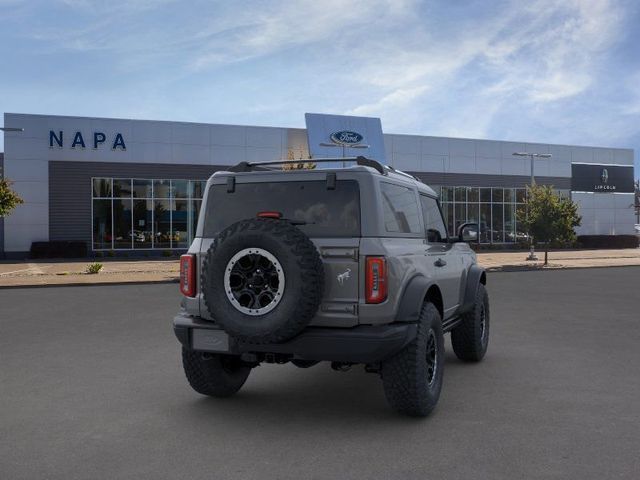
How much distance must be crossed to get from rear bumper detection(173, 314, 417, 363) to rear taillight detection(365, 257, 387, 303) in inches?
10.9

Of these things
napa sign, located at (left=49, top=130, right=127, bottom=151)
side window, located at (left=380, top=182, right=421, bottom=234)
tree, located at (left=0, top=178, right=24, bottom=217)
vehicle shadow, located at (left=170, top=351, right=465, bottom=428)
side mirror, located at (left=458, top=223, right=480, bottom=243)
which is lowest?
vehicle shadow, located at (left=170, top=351, right=465, bottom=428)

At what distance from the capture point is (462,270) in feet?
22.1

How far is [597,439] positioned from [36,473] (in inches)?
149

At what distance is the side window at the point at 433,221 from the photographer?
5949 mm

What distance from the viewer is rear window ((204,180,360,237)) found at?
4.79m

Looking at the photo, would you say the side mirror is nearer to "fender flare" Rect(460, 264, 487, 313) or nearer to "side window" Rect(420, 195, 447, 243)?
"side window" Rect(420, 195, 447, 243)

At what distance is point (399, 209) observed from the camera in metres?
5.31

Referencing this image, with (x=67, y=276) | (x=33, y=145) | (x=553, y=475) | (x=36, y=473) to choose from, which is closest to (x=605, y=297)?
(x=553, y=475)

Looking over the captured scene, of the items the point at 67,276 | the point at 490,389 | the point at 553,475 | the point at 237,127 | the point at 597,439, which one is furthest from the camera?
the point at 237,127

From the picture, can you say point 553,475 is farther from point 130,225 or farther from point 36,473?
point 130,225

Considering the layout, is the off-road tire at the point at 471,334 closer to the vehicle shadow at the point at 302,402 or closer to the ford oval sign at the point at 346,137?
the vehicle shadow at the point at 302,402

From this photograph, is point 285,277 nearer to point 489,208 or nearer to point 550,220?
point 550,220

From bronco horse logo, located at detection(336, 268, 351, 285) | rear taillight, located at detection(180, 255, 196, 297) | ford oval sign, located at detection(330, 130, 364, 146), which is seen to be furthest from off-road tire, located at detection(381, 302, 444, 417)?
ford oval sign, located at detection(330, 130, 364, 146)

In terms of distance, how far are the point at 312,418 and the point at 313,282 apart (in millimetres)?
1273
